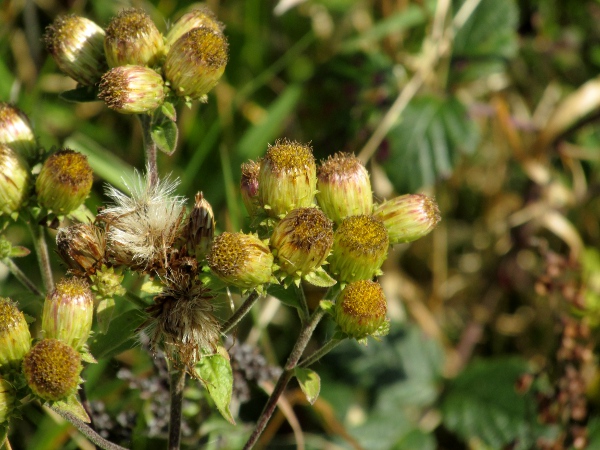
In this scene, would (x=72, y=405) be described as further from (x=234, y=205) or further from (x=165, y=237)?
(x=234, y=205)

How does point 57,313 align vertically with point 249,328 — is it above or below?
above

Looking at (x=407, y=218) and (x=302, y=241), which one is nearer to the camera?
(x=302, y=241)

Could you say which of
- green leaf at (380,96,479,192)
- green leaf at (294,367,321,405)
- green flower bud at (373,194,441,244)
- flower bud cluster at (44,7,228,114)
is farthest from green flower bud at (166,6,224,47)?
green leaf at (380,96,479,192)

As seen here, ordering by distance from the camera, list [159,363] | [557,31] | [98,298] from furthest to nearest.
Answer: [557,31], [159,363], [98,298]

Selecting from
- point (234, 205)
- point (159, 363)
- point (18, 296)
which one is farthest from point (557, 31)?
point (18, 296)

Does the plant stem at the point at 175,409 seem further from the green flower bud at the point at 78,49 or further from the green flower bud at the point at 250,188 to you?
the green flower bud at the point at 78,49

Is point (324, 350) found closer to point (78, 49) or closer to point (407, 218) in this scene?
point (407, 218)

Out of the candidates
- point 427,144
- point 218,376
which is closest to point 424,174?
point 427,144

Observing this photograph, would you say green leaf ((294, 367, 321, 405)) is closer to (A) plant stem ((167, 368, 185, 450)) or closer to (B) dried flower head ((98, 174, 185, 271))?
(A) plant stem ((167, 368, 185, 450))
